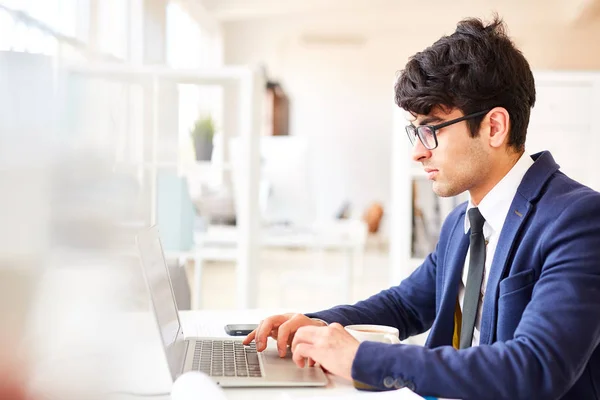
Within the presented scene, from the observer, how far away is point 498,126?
147cm

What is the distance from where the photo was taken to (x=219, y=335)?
159 centimetres

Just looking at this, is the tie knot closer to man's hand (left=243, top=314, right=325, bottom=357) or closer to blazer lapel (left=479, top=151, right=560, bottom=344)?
blazer lapel (left=479, top=151, right=560, bottom=344)

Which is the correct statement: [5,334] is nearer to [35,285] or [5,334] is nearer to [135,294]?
[35,285]

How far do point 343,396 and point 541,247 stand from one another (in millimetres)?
460

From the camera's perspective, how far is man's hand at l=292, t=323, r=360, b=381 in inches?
47.4

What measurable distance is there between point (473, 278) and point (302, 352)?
0.43 metres

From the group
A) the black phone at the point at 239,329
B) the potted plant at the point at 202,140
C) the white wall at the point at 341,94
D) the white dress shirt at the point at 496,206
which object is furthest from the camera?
the white wall at the point at 341,94

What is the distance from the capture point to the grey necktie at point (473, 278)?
1.47 metres

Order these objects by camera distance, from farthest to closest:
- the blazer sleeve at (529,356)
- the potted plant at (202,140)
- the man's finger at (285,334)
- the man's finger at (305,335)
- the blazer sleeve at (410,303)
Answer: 1. the potted plant at (202,140)
2. the blazer sleeve at (410,303)
3. the man's finger at (285,334)
4. the man's finger at (305,335)
5. the blazer sleeve at (529,356)

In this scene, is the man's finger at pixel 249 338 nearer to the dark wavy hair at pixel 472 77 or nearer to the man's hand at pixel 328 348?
the man's hand at pixel 328 348

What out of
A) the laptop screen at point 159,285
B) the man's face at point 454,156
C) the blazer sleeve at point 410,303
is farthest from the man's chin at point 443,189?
the laptop screen at point 159,285

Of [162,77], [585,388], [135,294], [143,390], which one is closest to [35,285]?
[143,390]

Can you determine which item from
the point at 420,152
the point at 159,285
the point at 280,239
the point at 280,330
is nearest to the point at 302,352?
the point at 280,330

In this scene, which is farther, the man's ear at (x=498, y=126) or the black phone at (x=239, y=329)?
the black phone at (x=239, y=329)
